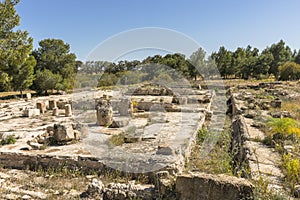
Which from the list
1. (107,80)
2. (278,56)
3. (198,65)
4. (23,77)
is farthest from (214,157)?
(278,56)

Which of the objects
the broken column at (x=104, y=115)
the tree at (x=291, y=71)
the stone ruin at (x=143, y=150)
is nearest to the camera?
the stone ruin at (x=143, y=150)

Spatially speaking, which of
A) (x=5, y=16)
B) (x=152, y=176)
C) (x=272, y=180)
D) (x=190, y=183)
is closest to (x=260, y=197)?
(x=272, y=180)

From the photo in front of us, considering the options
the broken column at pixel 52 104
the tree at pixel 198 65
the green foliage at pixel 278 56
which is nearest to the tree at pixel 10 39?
the broken column at pixel 52 104

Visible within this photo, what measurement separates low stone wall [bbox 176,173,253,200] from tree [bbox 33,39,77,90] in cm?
2669

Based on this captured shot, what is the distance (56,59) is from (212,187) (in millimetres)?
29016

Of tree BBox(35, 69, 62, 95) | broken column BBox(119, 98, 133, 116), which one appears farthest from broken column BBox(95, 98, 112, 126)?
tree BBox(35, 69, 62, 95)

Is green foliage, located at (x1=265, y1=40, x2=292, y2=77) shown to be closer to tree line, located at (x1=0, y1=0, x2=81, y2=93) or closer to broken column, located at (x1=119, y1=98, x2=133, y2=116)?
A: tree line, located at (x1=0, y1=0, x2=81, y2=93)

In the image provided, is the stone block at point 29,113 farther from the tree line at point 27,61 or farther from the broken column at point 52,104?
the tree line at point 27,61

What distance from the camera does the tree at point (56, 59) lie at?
2844 centimetres

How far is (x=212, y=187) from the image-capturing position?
335 centimetres

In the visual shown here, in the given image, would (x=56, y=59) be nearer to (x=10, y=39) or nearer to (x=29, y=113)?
(x=10, y=39)

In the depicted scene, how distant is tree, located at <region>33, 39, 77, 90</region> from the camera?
28438 millimetres

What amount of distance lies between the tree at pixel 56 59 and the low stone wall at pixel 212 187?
1051 inches

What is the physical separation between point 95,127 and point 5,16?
11.5 metres
